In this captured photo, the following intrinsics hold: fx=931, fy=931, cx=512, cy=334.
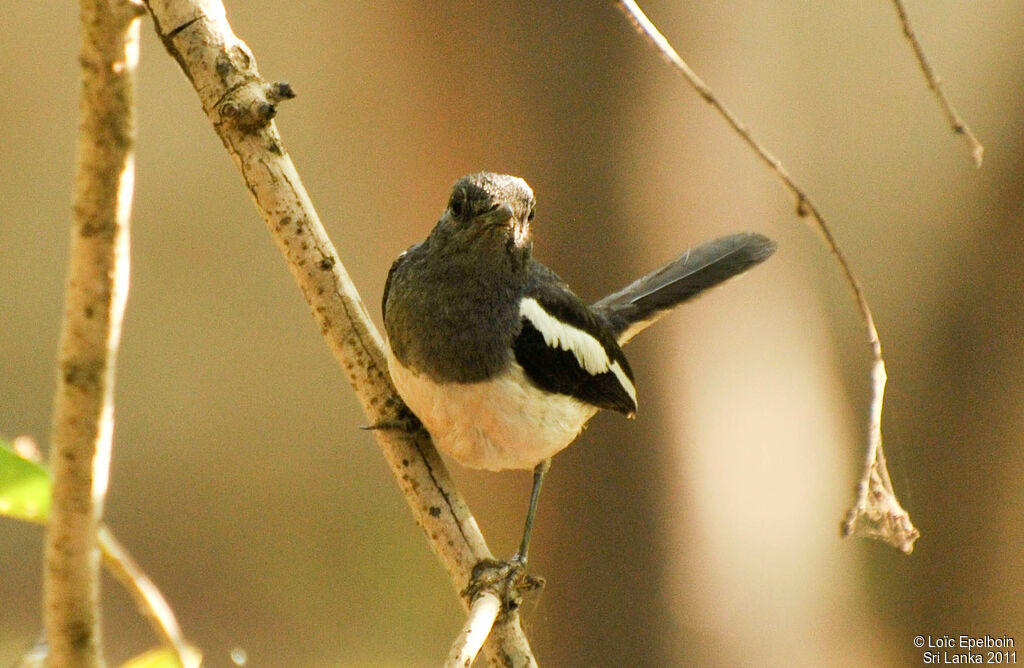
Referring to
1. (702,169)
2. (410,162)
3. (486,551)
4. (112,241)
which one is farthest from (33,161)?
(112,241)

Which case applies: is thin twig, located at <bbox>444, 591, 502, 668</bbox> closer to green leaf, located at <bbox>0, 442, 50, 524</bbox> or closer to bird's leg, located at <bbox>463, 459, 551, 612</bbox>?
bird's leg, located at <bbox>463, 459, 551, 612</bbox>

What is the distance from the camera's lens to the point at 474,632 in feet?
5.18

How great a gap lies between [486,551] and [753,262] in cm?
141

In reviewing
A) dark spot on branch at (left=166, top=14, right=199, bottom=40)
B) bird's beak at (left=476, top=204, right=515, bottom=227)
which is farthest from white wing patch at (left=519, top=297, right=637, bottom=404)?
dark spot on branch at (left=166, top=14, right=199, bottom=40)

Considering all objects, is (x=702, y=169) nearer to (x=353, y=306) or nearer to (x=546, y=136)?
(x=546, y=136)

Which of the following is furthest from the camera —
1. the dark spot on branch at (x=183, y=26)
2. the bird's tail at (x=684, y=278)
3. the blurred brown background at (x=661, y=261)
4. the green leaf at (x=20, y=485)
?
the blurred brown background at (x=661, y=261)

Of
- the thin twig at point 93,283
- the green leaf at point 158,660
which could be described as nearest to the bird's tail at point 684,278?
the green leaf at point 158,660

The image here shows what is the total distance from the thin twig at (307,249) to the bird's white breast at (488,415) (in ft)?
0.23

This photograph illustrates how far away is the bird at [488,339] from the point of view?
7.03 feet

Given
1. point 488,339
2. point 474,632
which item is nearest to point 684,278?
point 488,339

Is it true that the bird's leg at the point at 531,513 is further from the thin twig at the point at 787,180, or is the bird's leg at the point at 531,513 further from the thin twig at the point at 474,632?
the thin twig at the point at 787,180

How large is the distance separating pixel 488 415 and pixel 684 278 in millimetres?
978

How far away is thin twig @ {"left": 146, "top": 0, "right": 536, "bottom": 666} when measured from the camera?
6.07ft

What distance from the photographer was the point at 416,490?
2025 mm
